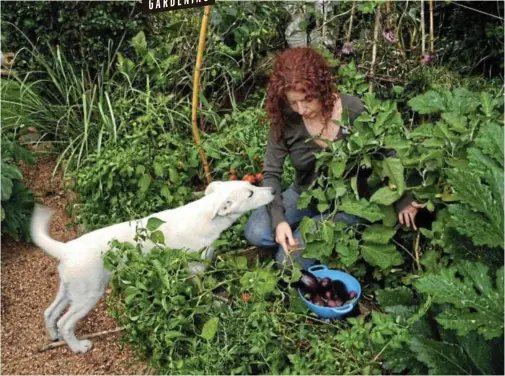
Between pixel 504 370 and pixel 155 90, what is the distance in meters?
3.14

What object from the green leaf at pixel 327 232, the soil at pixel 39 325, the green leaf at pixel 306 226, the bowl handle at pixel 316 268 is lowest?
the soil at pixel 39 325

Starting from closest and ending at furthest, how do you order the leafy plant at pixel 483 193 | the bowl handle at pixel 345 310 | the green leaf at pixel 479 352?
the leafy plant at pixel 483 193, the green leaf at pixel 479 352, the bowl handle at pixel 345 310

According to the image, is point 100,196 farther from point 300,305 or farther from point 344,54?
point 344,54

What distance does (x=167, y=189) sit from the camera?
3977 millimetres

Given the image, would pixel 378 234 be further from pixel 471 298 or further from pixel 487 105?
pixel 471 298

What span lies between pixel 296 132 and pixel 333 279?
2.46ft

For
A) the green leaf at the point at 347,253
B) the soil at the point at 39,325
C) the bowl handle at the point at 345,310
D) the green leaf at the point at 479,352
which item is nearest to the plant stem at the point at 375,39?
the green leaf at the point at 347,253

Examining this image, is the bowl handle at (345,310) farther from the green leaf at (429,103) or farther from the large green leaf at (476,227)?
the green leaf at (429,103)

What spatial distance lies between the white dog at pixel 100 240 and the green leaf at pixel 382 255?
54cm

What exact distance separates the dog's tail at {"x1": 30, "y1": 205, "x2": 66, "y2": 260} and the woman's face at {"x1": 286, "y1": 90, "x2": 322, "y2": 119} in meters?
1.23

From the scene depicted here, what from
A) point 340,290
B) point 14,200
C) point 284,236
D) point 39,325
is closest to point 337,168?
point 284,236

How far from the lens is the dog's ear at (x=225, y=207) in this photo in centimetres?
322

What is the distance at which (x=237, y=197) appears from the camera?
3266 millimetres

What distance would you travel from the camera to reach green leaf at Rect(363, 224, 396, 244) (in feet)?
10.3
